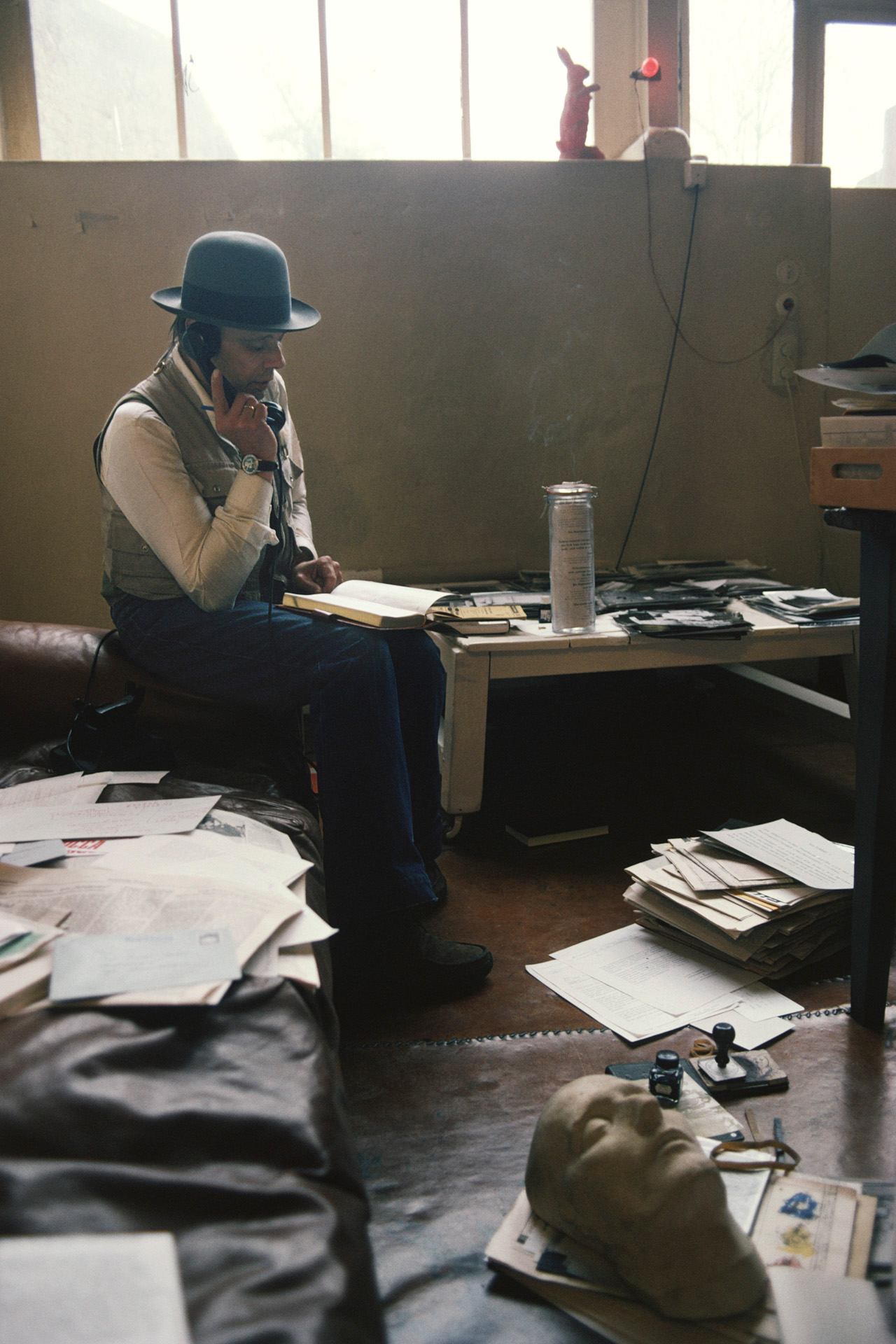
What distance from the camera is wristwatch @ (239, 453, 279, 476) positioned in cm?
174

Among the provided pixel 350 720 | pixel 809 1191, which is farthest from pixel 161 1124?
pixel 350 720

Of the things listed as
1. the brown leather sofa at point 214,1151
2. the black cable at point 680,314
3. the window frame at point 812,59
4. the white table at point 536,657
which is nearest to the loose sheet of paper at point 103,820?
the brown leather sofa at point 214,1151

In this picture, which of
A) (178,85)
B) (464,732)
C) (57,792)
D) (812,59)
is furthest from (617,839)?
(812,59)

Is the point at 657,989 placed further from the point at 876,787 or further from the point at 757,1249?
the point at 757,1249

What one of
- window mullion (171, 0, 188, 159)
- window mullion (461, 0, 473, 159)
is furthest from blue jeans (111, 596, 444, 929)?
window mullion (461, 0, 473, 159)

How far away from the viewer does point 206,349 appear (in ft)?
5.98

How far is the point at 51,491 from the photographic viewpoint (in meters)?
3.10

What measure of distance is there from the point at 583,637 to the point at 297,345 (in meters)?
1.57

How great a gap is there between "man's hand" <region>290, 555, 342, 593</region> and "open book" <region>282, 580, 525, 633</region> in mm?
26

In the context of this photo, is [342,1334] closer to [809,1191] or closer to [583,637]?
[809,1191]

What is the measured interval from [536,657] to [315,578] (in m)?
0.53

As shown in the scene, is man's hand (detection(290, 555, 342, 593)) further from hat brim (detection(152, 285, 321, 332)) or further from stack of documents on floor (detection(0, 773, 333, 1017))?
stack of documents on floor (detection(0, 773, 333, 1017))

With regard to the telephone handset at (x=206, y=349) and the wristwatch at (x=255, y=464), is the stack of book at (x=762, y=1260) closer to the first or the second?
the wristwatch at (x=255, y=464)

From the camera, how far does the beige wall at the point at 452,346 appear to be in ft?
9.89
